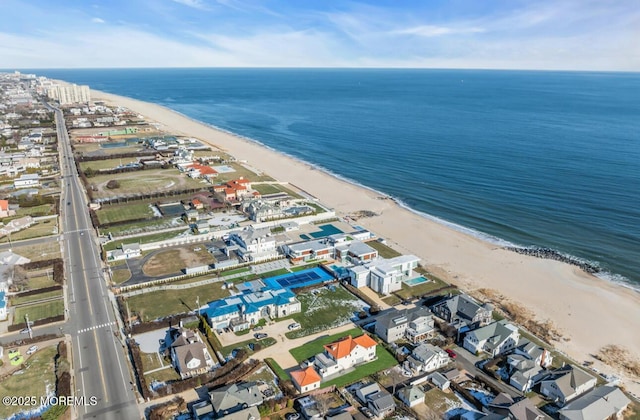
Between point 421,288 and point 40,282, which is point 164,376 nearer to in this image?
point 40,282

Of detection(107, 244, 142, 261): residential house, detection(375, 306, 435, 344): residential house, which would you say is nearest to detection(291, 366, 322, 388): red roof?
detection(375, 306, 435, 344): residential house

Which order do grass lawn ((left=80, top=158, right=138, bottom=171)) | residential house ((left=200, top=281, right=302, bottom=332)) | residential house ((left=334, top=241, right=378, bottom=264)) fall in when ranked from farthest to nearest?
1. grass lawn ((left=80, top=158, right=138, bottom=171))
2. residential house ((left=334, top=241, right=378, bottom=264))
3. residential house ((left=200, top=281, right=302, bottom=332))

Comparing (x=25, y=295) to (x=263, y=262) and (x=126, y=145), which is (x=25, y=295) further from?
(x=126, y=145)

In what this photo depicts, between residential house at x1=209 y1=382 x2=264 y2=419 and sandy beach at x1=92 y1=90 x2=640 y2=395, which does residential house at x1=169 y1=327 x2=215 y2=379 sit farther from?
sandy beach at x1=92 y1=90 x2=640 y2=395

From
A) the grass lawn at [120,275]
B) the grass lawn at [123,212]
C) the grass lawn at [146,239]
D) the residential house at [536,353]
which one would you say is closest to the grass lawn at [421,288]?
the residential house at [536,353]

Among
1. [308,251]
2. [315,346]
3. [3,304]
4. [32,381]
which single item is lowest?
[32,381]

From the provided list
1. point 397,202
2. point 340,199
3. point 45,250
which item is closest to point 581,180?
point 397,202

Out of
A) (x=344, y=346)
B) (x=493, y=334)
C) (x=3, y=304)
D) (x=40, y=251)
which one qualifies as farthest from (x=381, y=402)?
(x=40, y=251)
